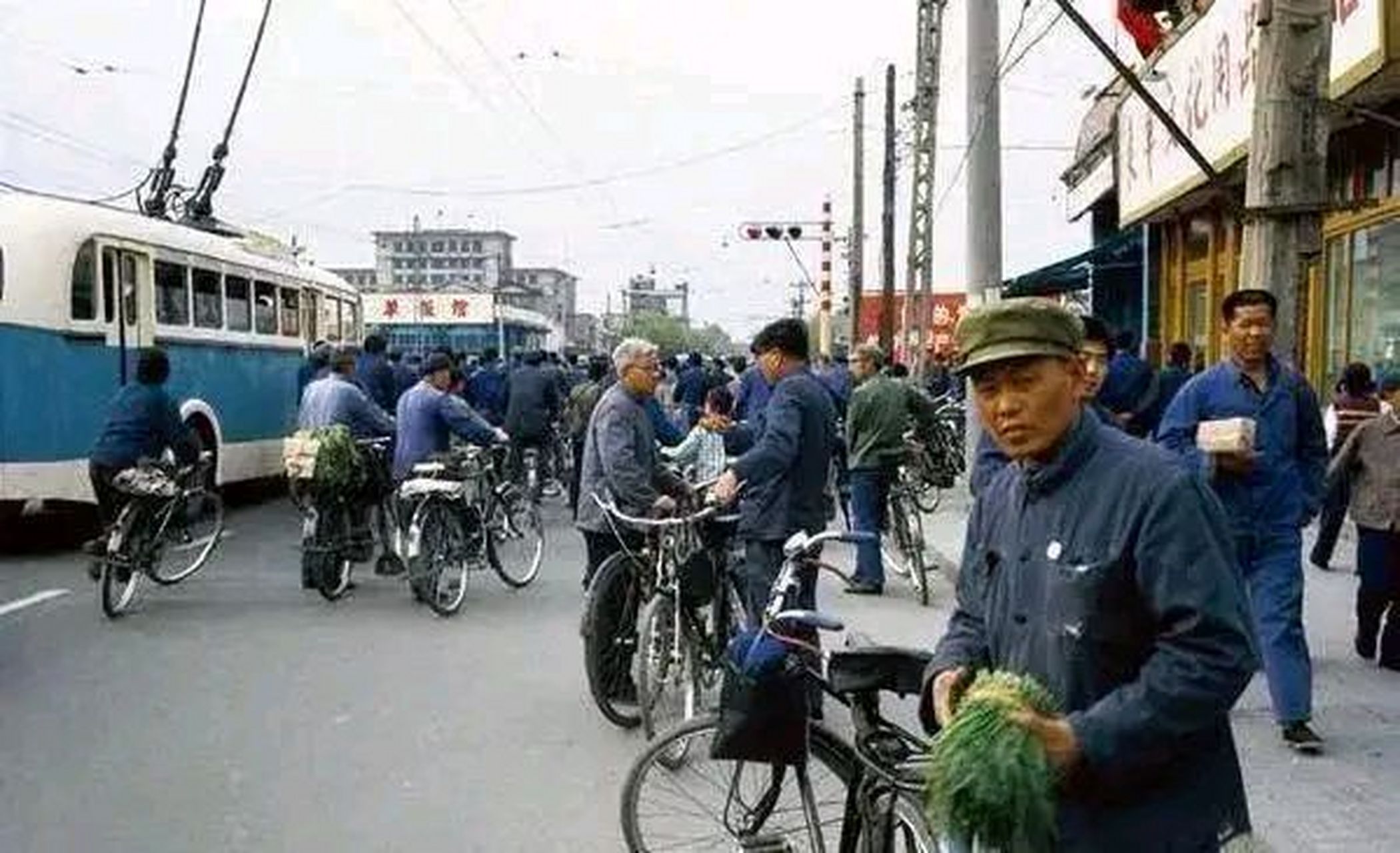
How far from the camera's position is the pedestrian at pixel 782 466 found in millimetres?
6426

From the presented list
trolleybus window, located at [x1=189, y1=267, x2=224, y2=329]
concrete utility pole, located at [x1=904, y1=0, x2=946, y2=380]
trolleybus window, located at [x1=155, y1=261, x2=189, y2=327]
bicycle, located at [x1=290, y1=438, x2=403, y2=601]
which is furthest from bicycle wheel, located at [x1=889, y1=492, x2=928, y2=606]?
concrete utility pole, located at [x1=904, y1=0, x2=946, y2=380]

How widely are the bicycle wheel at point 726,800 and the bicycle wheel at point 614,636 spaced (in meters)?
1.99

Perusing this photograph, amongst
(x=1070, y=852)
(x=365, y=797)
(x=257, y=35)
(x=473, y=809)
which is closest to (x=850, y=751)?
(x=1070, y=852)

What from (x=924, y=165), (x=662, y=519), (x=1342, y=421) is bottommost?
(x=662, y=519)

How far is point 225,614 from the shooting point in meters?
9.59

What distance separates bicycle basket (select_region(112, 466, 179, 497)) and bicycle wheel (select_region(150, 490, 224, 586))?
0.88 ft

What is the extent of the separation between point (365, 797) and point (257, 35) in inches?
489

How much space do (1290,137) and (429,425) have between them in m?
6.15

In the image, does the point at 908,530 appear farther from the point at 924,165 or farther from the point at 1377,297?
the point at 924,165

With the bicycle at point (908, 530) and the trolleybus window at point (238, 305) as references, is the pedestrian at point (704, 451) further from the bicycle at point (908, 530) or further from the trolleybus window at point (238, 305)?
the trolleybus window at point (238, 305)

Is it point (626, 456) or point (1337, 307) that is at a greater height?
point (1337, 307)

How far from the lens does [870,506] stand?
10.6m

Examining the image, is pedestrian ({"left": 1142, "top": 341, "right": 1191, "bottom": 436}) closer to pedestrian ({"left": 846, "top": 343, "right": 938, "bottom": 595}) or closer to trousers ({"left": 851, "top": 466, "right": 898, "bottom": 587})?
pedestrian ({"left": 846, "top": 343, "right": 938, "bottom": 595})

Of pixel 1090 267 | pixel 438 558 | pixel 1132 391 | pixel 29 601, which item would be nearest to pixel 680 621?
pixel 438 558
